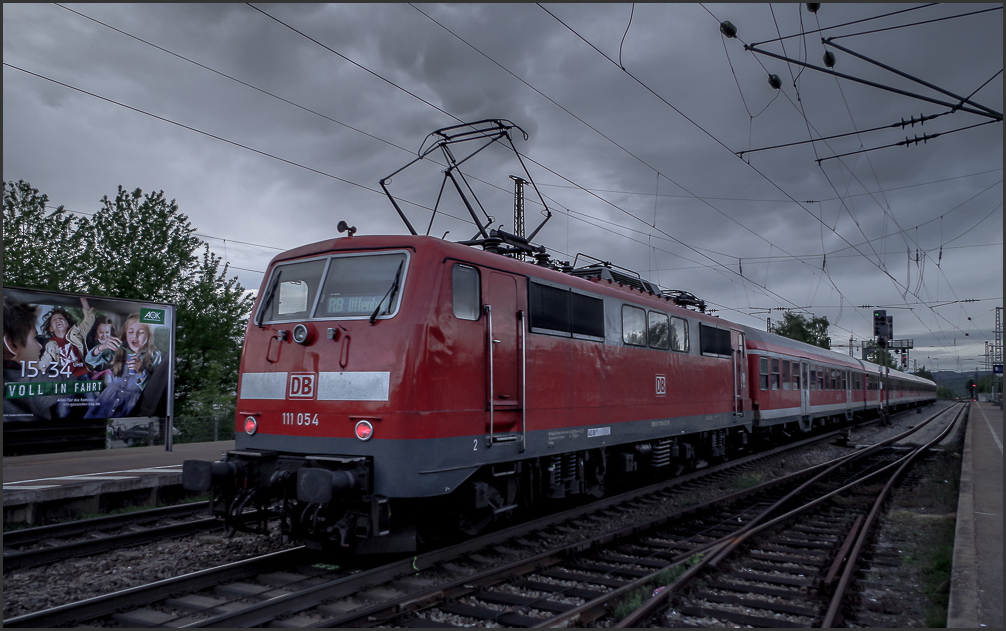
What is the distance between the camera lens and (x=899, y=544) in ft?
28.9

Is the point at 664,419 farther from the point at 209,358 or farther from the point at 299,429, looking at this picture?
the point at 209,358

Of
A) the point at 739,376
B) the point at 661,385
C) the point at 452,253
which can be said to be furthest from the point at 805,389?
the point at 452,253

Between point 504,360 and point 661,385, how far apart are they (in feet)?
16.1

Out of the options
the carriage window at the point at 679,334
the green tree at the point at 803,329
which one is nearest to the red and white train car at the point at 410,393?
the carriage window at the point at 679,334

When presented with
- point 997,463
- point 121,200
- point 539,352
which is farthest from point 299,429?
point 121,200

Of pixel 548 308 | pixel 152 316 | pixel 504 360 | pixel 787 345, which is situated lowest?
pixel 504 360

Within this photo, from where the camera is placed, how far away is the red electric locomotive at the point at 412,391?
6.50 m

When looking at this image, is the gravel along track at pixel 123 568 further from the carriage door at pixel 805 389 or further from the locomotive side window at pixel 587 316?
the carriage door at pixel 805 389

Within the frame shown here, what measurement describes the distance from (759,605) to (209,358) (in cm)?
2060

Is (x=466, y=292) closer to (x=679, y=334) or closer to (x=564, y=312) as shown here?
(x=564, y=312)

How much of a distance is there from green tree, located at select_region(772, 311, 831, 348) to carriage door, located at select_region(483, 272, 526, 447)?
2796 inches

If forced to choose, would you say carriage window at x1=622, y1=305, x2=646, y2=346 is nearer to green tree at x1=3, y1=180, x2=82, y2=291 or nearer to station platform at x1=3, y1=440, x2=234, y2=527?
station platform at x1=3, y1=440, x2=234, y2=527

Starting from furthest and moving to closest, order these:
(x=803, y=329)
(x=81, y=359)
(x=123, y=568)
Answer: (x=803, y=329), (x=81, y=359), (x=123, y=568)

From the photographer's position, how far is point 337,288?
7.35 m
